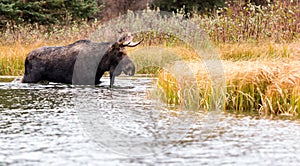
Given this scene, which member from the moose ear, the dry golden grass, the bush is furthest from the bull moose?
the bush

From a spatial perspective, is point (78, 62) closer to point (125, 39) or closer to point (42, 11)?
point (125, 39)

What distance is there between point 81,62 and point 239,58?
3.88m

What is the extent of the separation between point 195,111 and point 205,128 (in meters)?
1.56

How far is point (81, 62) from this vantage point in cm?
1286

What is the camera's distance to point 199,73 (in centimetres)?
995

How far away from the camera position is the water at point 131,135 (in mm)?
5617

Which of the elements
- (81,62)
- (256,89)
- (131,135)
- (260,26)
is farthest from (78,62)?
(131,135)

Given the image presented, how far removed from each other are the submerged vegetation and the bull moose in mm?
975

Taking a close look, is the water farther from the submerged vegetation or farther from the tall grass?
the tall grass

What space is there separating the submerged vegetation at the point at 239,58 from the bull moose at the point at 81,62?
3.20 feet

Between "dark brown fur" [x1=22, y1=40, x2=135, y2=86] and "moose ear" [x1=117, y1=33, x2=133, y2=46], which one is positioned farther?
"dark brown fur" [x1=22, y1=40, x2=135, y2=86]

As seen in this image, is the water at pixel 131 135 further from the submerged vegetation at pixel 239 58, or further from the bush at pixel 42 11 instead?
the bush at pixel 42 11

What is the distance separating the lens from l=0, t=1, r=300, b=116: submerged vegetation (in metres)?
8.91

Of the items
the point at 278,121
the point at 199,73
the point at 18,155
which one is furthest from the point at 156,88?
the point at 18,155
